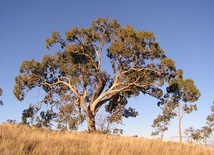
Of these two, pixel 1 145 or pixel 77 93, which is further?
pixel 77 93

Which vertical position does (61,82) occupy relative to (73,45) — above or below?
below

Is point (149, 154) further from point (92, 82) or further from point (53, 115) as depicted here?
point (53, 115)

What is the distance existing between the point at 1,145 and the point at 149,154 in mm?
4154

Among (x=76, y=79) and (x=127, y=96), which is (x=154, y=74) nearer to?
(x=127, y=96)

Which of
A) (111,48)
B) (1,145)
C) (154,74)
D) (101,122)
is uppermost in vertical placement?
(111,48)

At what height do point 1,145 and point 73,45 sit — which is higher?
point 73,45

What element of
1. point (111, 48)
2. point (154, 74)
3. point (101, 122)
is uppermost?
point (111, 48)

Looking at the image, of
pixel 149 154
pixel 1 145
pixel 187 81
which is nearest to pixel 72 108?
pixel 187 81

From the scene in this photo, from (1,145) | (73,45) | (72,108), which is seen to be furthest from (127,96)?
(1,145)

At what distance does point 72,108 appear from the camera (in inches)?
1015

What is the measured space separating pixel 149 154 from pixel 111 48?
1605 cm

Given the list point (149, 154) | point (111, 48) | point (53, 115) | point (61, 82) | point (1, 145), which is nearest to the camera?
point (1, 145)

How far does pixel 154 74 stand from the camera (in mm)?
24391

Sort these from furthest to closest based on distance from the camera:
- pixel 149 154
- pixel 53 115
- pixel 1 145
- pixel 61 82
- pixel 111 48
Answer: pixel 53 115
pixel 61 82
pixel 111 48
pixel 149 154
pixel 1 145
